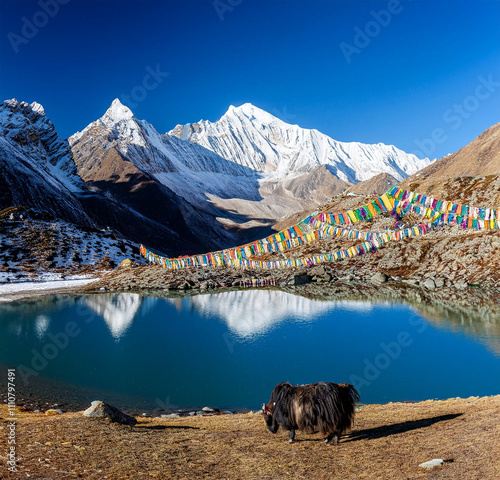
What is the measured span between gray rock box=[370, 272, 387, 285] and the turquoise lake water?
36.5 feet

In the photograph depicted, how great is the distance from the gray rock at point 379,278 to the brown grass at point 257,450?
4003 centimetres

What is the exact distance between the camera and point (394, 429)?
33.8 feet

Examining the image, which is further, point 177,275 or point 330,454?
point 177,275

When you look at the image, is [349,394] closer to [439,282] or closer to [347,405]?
[347,405]

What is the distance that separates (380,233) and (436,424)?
2062 inches

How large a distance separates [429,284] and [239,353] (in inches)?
1212

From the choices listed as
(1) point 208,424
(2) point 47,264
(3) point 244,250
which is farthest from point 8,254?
(1) point 208,424

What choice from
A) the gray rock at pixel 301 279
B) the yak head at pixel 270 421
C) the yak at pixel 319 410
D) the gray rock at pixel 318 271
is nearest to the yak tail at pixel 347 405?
the yak at pixel 319 410

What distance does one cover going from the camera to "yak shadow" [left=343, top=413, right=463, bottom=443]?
9.89 metres

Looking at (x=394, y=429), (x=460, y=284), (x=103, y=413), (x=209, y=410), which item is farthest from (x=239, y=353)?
(x=460, y=284)

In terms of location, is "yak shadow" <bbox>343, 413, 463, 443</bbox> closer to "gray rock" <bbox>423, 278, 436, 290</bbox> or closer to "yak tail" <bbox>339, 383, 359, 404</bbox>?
"yak tail" <bbox>339, 383, 359, 404</bbox>

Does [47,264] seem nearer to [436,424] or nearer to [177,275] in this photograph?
[177,275]

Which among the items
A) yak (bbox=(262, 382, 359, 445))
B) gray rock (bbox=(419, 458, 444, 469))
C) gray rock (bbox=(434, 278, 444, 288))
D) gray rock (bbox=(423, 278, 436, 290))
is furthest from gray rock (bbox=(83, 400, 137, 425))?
gray rock (bbox=(434, 278, 444, 288))

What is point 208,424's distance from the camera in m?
12.3
